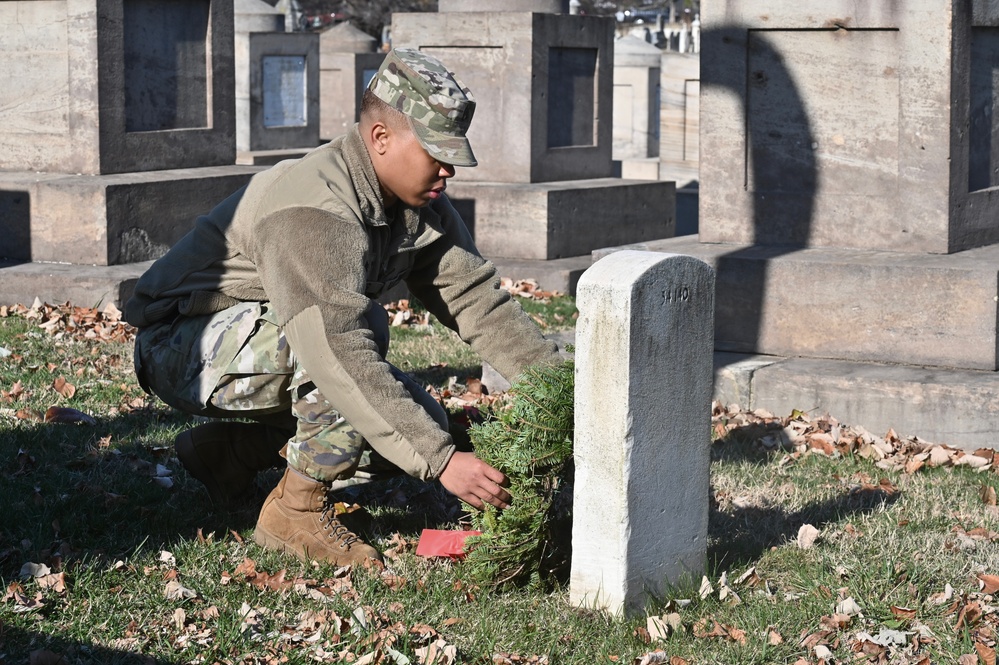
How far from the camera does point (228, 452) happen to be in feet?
13.6

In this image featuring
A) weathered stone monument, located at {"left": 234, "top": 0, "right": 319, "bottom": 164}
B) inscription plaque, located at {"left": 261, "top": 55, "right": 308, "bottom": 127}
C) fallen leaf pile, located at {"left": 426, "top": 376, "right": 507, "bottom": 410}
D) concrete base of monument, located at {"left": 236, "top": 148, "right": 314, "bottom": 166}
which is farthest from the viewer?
inscription plaque, located at {"left": 261, "top": 55, "right": 308, "bottom": 127}

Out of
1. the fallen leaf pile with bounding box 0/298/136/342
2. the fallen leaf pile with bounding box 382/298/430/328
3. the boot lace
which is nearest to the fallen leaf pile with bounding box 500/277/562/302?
the fallen leaf pile with bounding box 382/298/430/328

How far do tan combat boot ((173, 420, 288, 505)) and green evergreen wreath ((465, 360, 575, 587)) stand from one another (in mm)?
952

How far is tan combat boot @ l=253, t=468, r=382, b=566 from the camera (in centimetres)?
373

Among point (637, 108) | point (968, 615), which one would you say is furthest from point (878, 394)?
point (637, 108)

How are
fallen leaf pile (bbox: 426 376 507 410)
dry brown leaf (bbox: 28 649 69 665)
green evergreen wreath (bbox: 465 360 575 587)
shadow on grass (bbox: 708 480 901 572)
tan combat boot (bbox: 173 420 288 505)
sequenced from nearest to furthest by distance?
dry brown leaf (bbox: 28 649 69 665) → green evergreen wreath (bbox: 465 360 575 587) → shadow on grass (bbox: 708 480 901 572) → tan combat boot (bbox: 173 420 288 505) → fallen leaf pile (bbox: 426 376 507 410)

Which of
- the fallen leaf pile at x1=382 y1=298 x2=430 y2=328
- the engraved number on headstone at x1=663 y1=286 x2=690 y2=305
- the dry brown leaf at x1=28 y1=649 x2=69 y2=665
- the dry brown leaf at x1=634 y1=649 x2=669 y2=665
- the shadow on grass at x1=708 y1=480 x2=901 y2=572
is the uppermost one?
the engraved number on headstone at x1=663 y1=286 x2=690 y2=305

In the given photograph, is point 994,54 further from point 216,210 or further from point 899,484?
point 216,210

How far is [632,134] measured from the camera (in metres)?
16.6

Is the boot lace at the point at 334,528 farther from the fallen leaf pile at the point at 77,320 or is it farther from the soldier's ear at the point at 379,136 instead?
the fallen leaf pile at the point at 77,320

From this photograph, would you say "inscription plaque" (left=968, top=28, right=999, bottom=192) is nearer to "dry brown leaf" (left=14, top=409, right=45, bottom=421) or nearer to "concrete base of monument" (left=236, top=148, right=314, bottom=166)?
"dry brown leaf" (left=14, top=409, right=45, bottom=421)

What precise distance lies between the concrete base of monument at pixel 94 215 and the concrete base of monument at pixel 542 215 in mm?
A: 1902

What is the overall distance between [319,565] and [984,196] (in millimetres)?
3684

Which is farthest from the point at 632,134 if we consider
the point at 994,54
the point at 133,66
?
the point at 994,54
